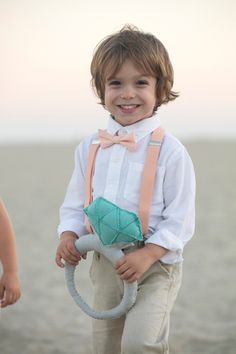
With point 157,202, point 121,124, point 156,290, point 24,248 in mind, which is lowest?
point 24,248

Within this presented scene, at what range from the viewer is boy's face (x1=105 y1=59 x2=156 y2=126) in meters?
3.06

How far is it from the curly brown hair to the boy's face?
0.03 metres

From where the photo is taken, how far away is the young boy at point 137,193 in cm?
293

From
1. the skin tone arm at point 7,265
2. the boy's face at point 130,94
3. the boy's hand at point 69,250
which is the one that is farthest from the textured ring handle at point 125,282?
the boy's face at point 130,94

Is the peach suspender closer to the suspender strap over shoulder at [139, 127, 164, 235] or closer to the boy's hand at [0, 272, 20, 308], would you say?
the suspender strap over shoulder at [139, 127, 164, 235]

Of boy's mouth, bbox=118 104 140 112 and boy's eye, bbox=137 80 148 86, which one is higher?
boy's eye, bbox=137 80 148 86

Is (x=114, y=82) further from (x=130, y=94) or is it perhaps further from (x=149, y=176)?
(x=149, y=176)

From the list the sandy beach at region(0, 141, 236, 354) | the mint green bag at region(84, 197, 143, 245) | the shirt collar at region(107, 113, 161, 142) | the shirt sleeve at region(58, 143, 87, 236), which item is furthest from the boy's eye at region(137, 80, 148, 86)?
the sandy beach at region(0, 141, 236, 354)

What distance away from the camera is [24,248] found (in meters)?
12.7

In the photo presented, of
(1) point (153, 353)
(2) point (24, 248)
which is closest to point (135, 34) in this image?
(1) point (153, 353)

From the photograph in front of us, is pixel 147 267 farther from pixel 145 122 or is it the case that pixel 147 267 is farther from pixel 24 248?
pixel 24 248

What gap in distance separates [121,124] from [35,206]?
18.6 metres

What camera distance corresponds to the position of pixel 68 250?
10.2 feet

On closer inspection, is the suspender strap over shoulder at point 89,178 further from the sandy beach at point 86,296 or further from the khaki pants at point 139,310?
the sandy beach at point 86,296
